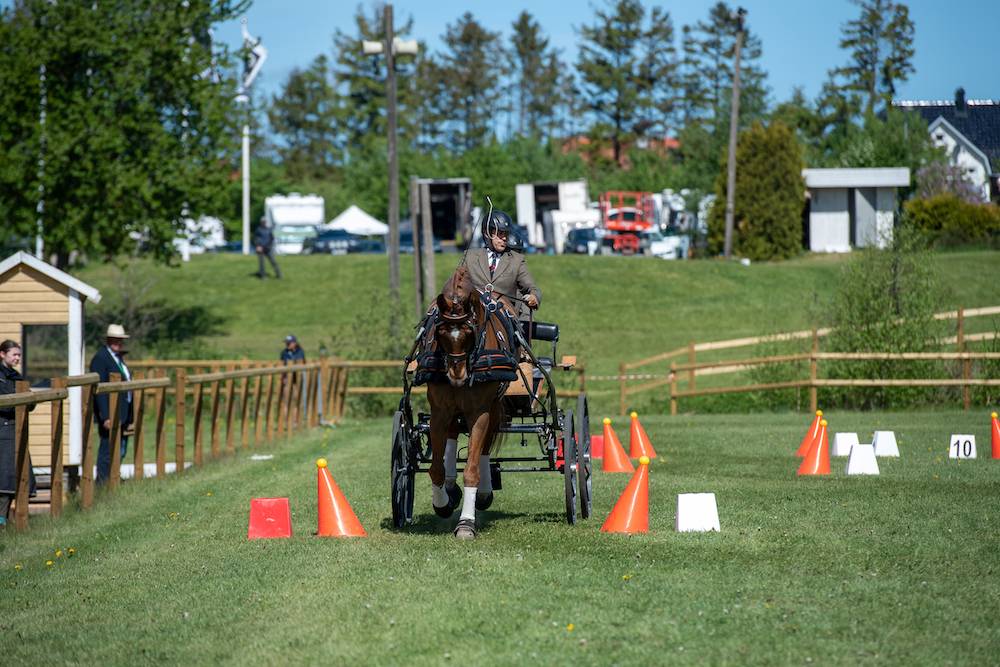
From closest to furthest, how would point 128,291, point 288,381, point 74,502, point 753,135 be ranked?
point 74,502, point 288,381, point 128,291, point 753,135

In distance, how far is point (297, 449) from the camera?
2122cm

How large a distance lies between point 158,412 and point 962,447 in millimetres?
9888

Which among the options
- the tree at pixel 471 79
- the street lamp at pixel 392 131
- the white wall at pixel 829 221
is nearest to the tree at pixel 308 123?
the tree at pixel 471 79

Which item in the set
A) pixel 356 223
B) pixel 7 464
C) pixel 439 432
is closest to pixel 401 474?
pixel 439 432

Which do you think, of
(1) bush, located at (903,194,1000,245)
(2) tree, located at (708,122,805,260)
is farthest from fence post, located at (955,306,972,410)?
(1) bush, located at (903,194,1000,245)

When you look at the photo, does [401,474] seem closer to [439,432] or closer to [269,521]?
[439,432]

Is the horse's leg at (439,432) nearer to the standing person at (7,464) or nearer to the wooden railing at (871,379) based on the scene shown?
the standing person at (7,464)

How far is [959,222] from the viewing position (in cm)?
5900

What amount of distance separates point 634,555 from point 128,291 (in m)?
35.6

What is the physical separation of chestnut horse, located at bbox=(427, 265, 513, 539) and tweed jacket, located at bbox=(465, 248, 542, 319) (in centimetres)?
47

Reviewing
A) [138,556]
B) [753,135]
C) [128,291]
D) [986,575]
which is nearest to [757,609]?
[986,575]

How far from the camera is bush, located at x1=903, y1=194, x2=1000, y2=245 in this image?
58625 mm

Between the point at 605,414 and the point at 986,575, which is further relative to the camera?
the point at 605,414

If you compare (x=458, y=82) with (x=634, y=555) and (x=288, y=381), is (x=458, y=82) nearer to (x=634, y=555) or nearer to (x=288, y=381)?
(x=288, y=381)
